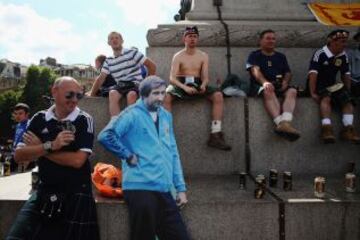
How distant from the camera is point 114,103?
20.5ft

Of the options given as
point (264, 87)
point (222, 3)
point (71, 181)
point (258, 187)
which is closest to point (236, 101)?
point (264, 87)

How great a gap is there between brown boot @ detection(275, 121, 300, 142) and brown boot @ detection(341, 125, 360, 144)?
744mm

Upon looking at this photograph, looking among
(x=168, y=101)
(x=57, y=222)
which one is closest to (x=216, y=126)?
(x=168, y=101)

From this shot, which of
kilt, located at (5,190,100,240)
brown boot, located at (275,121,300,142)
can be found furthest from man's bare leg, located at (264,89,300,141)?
kilt, located at (5,190,100,240)

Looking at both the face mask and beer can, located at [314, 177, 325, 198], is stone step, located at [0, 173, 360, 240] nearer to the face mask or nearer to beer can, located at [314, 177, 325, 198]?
beer can, located at [314, 177, 325, 198]

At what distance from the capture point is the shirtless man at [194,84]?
20.0 ft

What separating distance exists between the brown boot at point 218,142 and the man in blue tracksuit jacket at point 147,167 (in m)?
1.78

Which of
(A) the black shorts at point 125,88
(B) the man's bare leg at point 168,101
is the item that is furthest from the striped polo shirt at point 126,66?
(B) the man's bare leg at point 168,101

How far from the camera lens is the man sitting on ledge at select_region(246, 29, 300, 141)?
611 centimetres

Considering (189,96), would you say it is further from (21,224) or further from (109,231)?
(21,224)

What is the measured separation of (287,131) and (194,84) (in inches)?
53.9

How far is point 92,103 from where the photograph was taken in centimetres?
646

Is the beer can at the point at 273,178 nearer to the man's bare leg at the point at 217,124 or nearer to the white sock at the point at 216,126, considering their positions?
the man's bare leg at the point at 217,124

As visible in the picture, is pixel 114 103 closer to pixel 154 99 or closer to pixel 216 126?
pixel 216 126
